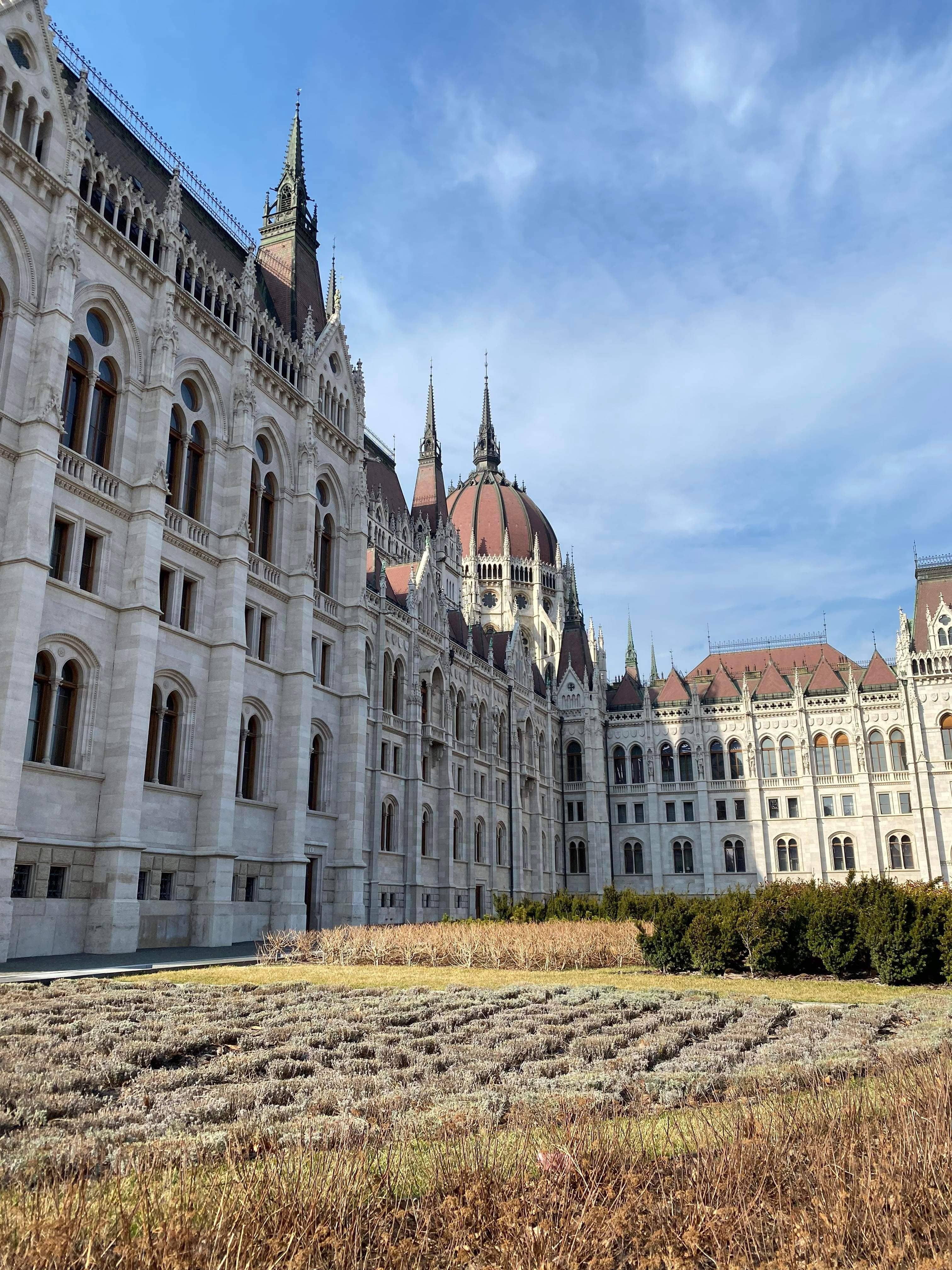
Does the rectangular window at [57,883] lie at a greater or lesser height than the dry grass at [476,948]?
greater

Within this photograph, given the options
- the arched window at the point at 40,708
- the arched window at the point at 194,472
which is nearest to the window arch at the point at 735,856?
the arched window at the point at 194,472

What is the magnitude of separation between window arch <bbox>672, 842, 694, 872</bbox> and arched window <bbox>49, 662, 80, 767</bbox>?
173 ft

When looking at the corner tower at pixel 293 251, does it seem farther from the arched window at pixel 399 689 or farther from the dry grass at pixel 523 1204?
the dry grass at pixel 523 1204

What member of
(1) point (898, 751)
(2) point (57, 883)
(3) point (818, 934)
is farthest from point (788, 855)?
(2) point (57, 883)

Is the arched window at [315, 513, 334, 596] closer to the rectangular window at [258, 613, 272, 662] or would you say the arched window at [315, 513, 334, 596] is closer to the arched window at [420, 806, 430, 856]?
the rectangular window at [258, 613, 272, 662]

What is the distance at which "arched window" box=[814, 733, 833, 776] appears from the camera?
65.7m

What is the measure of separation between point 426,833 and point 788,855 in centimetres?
3256

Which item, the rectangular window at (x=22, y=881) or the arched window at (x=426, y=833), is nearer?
the rectangular window at (x=22, y=881)

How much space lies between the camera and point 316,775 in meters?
35.3

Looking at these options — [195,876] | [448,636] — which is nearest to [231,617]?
[195,876]

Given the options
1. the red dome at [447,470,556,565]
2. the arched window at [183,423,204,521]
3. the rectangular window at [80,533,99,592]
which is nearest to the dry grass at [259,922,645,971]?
the rectangular window at [80,533,99,592]

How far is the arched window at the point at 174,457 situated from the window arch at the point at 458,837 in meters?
24.6

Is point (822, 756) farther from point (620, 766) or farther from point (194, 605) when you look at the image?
point (194, 605)

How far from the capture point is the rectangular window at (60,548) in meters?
24.1
